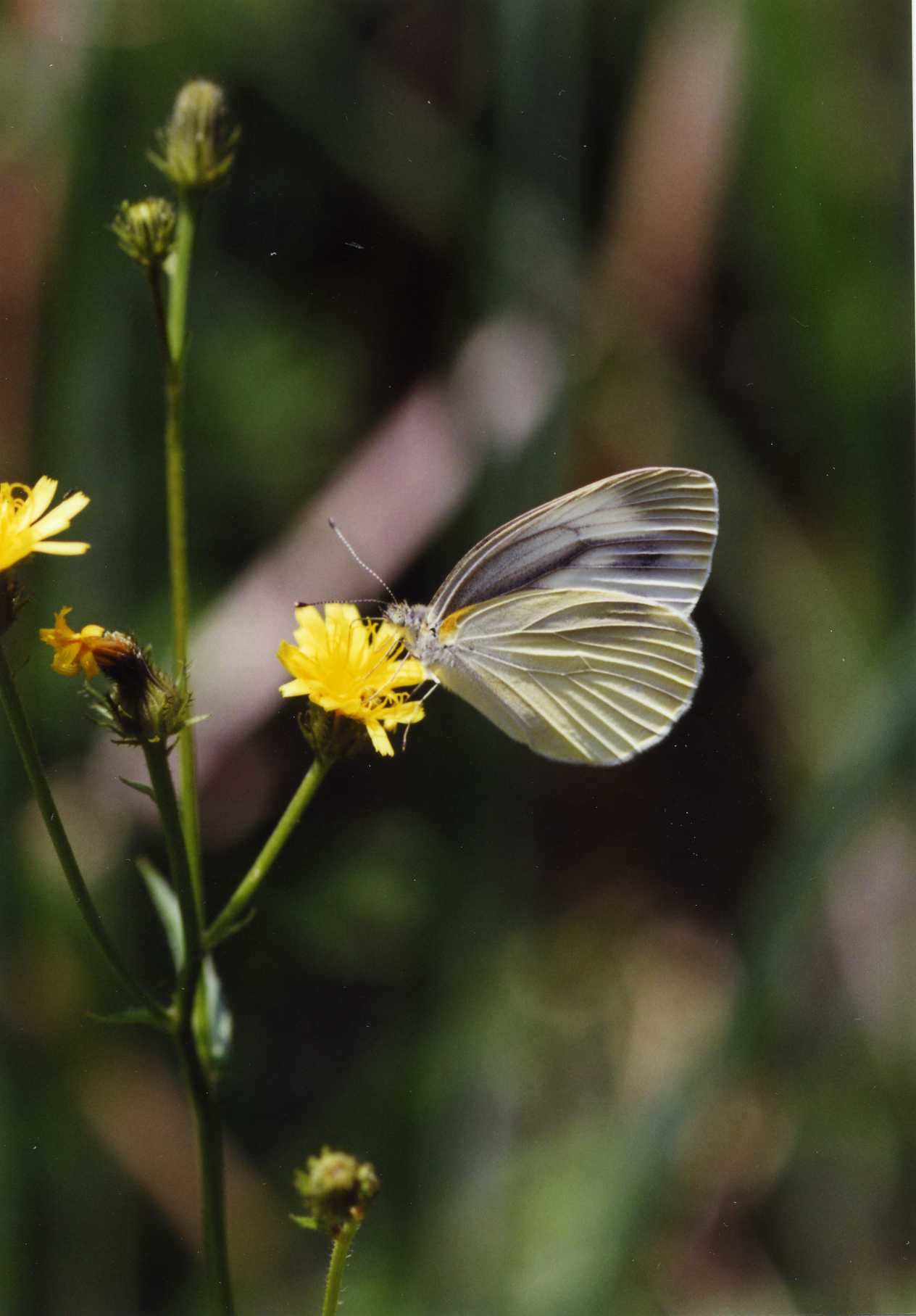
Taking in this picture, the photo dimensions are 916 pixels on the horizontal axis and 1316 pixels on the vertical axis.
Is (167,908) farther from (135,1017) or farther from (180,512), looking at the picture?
(180,512)

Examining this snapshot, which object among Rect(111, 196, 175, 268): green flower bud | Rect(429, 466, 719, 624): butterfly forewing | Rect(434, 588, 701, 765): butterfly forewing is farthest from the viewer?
Rect(434, 588, 701, 765): butterfly forewing

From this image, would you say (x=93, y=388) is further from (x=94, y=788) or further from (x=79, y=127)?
(x=94, y=788)

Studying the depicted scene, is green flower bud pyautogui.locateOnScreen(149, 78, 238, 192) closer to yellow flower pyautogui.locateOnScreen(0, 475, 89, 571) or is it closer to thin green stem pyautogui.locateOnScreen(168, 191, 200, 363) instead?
thin green stem pyautogui.locateOnScreen(168, 191, 200, 363)

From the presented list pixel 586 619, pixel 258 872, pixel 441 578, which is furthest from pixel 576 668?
pixel 258 872

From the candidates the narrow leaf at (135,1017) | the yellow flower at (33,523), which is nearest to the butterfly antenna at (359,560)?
the yellow flower at (33,523)

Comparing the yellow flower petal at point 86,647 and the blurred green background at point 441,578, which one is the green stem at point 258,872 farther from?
the blurred green background at point 441,578

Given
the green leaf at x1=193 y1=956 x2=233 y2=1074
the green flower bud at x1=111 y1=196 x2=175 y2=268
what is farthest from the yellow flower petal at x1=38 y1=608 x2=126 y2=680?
the green flower bud at x1=111 y1=196 x2=175 y2=268

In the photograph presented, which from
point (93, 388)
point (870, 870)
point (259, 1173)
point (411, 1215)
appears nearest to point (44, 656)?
point (93, 388)
